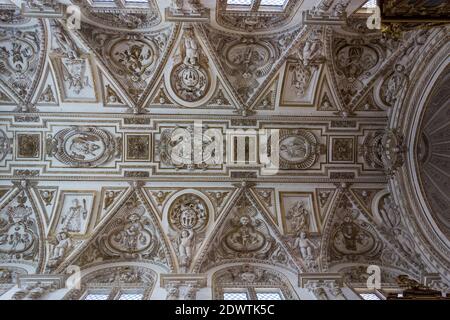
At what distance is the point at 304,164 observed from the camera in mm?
15461

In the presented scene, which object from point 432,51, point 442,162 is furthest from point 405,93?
point 442,162

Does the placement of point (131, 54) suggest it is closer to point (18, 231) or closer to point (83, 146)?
point (83, 146)

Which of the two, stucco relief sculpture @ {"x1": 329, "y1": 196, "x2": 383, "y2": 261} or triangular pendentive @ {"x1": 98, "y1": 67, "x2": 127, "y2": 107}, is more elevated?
triangular pendentive @ {"x1": 98, "y1": 67, "x2": 127, "y2": 107}

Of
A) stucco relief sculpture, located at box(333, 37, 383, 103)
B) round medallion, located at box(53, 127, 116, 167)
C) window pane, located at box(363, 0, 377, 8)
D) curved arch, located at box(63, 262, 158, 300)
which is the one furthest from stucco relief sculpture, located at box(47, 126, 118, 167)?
window pane, located at box(363, 0, 377, 8)

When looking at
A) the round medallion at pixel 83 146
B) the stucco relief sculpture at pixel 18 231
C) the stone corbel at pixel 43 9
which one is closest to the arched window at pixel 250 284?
the round medallion at pixel 83 146

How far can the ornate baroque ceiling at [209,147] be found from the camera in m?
14.1

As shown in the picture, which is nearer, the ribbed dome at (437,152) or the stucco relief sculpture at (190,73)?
the ribbed dome at (437,152)

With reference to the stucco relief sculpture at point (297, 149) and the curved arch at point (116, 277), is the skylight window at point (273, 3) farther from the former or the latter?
the curved arch at point (116, 277)

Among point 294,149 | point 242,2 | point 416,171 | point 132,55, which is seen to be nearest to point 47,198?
point 132,55

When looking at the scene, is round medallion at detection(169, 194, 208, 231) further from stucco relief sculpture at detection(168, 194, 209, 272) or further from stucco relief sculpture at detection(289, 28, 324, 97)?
stucco relief sculpture at detection(289, 28, 324, 97)

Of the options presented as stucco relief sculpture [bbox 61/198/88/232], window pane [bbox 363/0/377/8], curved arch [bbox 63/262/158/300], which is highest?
window pane [bbox 363/0/377/8]

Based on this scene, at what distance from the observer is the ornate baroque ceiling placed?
14.1 m
